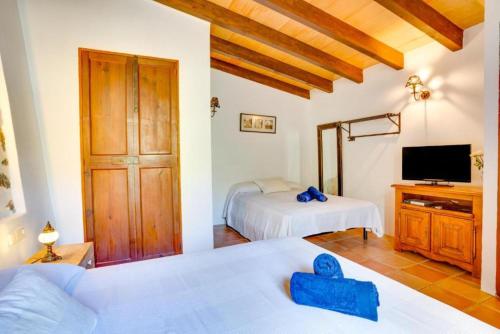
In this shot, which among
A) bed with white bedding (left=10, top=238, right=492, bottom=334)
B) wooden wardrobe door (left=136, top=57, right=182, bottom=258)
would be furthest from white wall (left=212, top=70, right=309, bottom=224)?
bed with white bedding (left=10, top=238, right=492, bottom=334)

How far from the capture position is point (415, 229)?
299 centimetres

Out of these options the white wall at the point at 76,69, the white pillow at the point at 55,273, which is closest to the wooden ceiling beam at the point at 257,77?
the white wall at the point at 76,69

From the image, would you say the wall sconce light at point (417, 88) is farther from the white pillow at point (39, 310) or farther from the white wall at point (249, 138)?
the white pillow at point (39, 310)

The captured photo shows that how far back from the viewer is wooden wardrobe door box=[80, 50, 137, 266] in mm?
2473

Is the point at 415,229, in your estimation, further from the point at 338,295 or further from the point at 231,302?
the point at 231,302

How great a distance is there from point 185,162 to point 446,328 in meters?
2.47

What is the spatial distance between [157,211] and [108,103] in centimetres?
121

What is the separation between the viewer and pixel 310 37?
3.34 metres


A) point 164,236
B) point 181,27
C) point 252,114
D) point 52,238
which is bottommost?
point 164,236

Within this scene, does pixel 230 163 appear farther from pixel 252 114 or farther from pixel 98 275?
pixel 98 275

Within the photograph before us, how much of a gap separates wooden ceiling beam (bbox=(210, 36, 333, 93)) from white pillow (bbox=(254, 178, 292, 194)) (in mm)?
1808

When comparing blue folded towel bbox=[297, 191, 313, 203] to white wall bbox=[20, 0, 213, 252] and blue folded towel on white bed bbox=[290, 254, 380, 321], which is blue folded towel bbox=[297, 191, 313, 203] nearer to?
white wall bbox=[20, 0, 213, 252]

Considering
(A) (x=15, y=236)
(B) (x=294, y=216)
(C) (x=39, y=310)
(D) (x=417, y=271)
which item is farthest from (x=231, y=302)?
(D) (x=417, y=271)

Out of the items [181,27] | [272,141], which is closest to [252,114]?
[272,141]
